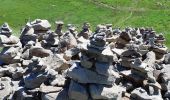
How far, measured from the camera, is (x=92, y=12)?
10400 cm

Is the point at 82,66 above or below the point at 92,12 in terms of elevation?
above

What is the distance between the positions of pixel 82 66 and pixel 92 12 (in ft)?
260

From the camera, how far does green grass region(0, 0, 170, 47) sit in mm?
94812

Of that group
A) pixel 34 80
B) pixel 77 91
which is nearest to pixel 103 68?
pixel 77 91

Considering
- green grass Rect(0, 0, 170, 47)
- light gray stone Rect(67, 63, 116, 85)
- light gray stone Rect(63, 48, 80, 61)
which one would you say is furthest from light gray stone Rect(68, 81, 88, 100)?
green grass Rect(0, 0, 170, 47)

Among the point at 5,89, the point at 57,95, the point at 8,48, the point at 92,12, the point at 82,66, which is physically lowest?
the point at 92,12

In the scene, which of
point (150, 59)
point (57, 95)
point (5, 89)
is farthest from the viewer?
point (150, 59)

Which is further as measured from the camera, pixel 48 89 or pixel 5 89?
pixel 5 89

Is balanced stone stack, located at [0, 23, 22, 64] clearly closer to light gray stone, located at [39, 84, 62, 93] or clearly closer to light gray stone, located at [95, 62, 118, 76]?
light gray stone, located at [39, 84, 62, 93]

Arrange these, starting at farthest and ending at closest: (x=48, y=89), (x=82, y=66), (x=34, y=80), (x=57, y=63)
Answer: (x=57, y=63), (x=34, y=80), (x=48, y=89), (x=82, y=66)

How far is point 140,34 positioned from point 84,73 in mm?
12997

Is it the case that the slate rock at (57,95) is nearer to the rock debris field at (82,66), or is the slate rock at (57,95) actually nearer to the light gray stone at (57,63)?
the rock debris field at (82,66)

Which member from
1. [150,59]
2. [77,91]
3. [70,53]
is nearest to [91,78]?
[77,91]

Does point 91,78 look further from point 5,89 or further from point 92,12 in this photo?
point 92,12
